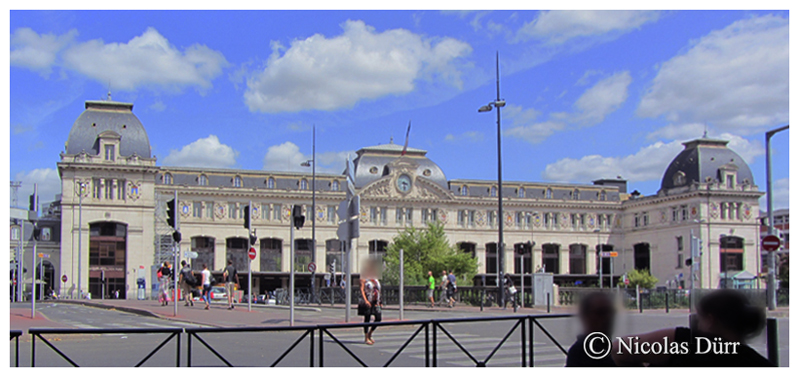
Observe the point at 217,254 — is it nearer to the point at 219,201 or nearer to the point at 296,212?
the point at 219,201

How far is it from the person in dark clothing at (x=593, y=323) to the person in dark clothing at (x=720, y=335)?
1.14ft

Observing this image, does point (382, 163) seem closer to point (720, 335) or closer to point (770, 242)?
point (770, 242)

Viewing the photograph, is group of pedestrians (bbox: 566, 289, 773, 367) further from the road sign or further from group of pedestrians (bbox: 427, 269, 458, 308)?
group of pedestrians (bbox: 427, 269, 458, 308)

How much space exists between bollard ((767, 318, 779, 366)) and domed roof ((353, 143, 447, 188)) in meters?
84.8

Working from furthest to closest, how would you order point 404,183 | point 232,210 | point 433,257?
point 404,183, point 232,210, point 433,257

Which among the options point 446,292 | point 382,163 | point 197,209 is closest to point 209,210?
point 197,209

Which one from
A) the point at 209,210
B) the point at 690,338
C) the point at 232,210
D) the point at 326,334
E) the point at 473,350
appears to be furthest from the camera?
the point at 232,210

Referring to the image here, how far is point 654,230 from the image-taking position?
86938 millimetres

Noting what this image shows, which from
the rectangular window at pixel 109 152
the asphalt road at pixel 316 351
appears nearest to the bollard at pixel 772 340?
the asphalt road at pixel 316 351

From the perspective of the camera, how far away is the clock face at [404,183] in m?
90.0

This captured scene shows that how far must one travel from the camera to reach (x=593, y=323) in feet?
17.4

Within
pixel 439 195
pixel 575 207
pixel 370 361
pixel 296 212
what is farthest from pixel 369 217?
pixel 370 361

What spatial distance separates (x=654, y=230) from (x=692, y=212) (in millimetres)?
21230

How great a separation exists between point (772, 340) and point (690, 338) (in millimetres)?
652
